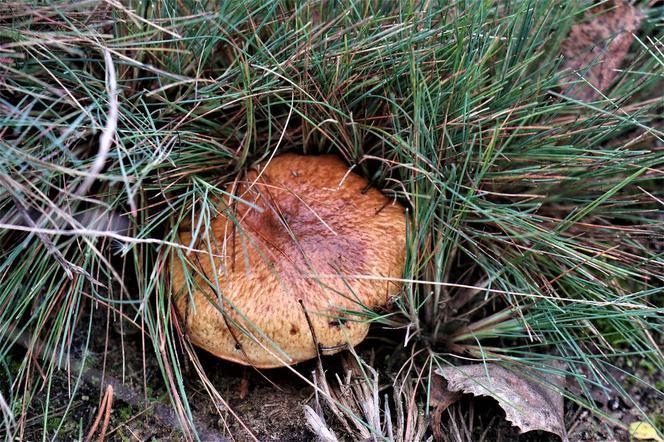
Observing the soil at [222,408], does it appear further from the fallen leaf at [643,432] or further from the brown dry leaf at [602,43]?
the brown dry leaf at [602,43]

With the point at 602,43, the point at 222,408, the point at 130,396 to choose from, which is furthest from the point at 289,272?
the point at 602,43

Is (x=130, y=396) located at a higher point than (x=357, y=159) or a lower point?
lower

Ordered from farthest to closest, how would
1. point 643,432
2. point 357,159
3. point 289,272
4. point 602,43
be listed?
point 602,43 → point 357,159 → point 643,432 → point 289,272

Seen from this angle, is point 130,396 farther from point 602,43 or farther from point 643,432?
point 602,43

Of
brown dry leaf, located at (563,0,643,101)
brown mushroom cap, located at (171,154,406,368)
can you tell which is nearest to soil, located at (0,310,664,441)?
brown mushroom cap, located at (171,154,406,368)

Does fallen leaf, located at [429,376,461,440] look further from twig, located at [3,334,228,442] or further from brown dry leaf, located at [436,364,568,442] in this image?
twig, located at [3,334,228,442]

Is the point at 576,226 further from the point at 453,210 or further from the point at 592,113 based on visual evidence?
the point at 453,210
